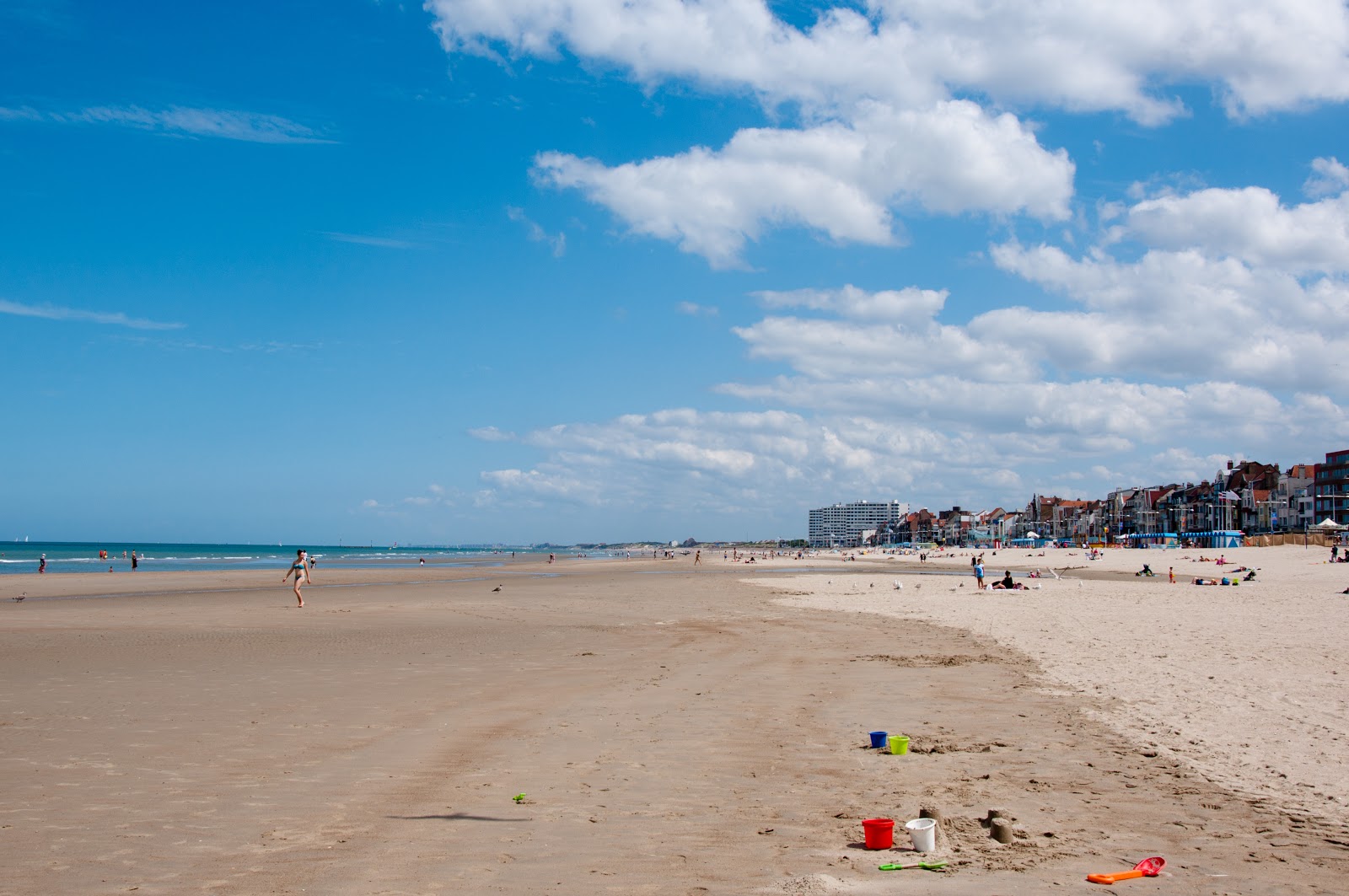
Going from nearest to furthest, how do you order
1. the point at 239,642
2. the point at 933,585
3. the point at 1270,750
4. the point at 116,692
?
the point at 1270,750
the point at 116,692
the point at 239,642
the point at 933,585

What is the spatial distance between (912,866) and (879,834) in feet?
1.24

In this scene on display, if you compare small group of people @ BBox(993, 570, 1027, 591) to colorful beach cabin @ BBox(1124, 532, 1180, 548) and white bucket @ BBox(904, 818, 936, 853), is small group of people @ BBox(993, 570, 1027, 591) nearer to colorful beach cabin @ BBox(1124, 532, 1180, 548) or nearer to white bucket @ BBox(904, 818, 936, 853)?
white bucket @ BBox(904, 818, 936, 853)

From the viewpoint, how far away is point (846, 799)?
23.9 ft

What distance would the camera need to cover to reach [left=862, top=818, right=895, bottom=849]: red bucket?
5934mm

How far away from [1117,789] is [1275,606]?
23.0 meters

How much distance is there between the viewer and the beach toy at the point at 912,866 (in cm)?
554

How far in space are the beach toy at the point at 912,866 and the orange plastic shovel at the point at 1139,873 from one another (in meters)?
0.90

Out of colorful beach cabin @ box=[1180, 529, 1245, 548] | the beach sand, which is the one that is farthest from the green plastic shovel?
colorful beach cabin @ box=[1180, 529, 1245, 548]

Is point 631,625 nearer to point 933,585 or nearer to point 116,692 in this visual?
point 116,692

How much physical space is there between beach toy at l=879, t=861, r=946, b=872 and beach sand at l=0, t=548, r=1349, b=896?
109 millimetres

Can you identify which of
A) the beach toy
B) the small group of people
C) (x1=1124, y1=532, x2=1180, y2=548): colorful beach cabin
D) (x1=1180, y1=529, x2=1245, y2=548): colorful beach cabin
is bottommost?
(x1=1124, y1=532, x2=1180, y2=548): colorful beach cabin

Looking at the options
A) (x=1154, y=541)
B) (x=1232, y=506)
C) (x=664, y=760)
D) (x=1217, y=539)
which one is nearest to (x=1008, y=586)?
(x=664, y=760)

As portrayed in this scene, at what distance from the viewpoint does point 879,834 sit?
596cm

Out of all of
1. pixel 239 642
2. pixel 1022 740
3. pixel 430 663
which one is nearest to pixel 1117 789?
pixel 1022 740
